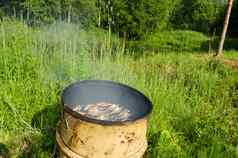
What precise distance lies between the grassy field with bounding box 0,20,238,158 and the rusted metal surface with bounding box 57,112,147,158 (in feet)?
2.33

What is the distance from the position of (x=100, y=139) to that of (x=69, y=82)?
1705 millimetres

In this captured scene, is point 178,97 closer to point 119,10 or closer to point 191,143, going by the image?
point 191,143

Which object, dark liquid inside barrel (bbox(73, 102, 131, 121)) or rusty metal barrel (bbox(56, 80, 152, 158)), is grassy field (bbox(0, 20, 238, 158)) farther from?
rusty metal barrel (bbox(56, 80, 152, 158))

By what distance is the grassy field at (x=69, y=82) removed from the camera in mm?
3672

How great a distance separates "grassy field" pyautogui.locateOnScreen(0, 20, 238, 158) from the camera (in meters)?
3.67

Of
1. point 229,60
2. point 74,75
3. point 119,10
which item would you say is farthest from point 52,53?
point 119,10

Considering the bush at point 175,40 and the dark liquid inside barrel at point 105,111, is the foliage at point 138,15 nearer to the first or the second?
the bush at point 175,40

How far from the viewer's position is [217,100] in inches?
186

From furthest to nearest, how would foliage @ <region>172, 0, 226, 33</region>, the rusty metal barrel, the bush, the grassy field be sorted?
foliage @ <region>172, 0, 226, 33</region> → the bush → the grassy field → the rusty metal barrel

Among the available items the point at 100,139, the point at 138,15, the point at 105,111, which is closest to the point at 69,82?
the point at 105,111

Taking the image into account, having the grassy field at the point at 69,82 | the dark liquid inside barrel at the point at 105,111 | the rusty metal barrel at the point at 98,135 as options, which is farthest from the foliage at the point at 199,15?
the rusty metal barrel at the point at 98,135

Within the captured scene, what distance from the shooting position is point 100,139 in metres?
2.69

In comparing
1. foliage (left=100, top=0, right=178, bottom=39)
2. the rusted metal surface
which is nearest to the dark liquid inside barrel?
the rusted metal surface

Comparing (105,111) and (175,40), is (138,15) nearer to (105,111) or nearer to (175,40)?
(175,40)
